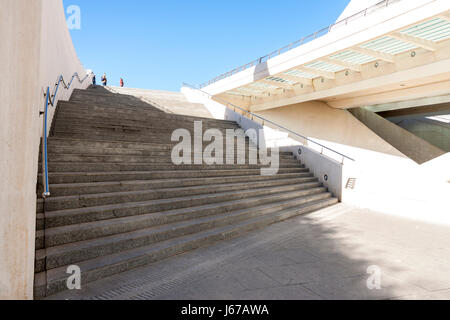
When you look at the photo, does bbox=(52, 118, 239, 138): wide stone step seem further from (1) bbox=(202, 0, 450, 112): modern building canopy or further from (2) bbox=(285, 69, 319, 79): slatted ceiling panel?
(2) bbox=(285, 69, 319, 79): slatted ceiling panel

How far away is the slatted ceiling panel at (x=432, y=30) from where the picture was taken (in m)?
8.74

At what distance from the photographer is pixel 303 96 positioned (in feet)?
54.1

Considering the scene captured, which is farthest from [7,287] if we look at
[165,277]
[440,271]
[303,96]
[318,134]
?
[318,134]

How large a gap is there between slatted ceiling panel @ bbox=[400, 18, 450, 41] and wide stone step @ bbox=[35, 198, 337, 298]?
9.13 metres

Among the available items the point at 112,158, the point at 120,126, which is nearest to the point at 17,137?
the point at 112,158

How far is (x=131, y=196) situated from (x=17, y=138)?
229 cm

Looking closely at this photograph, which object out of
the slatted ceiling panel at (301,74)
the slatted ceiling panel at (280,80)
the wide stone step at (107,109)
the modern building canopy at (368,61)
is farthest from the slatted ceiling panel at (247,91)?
the wide stone step at (107,109)

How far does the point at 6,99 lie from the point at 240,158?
251 inches

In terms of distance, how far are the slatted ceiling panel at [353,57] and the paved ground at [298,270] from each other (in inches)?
357

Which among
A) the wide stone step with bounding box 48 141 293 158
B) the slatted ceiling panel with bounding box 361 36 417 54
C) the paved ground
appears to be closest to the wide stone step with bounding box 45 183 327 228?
the paved ground

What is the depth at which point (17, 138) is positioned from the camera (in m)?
2.13

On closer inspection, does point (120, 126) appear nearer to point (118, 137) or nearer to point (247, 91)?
point (118, 137)
